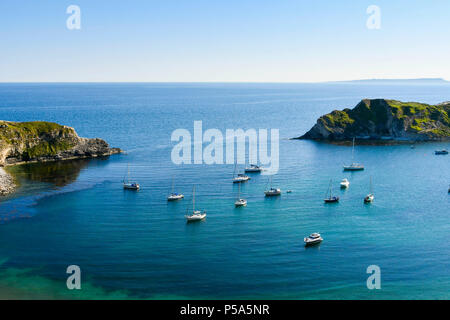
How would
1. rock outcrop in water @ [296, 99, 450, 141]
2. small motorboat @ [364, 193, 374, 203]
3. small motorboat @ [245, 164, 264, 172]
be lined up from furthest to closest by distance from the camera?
1. rock outcrop in water @ [296, 99, 450, 141]
2. small motorboat @ [245, 164, 264, 172]
3. small motorboat @ [364, 193, 374, 203]

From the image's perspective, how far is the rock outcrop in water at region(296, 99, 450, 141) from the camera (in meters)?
177

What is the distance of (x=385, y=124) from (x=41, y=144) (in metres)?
128

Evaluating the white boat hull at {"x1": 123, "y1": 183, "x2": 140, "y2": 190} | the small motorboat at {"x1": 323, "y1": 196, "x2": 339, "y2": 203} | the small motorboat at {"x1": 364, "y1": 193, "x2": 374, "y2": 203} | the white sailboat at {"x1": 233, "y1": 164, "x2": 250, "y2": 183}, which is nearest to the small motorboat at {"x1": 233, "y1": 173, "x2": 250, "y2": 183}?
the white sailboat at {"x1": 233, "y1": 164, "x2": 250, "y2": 183}

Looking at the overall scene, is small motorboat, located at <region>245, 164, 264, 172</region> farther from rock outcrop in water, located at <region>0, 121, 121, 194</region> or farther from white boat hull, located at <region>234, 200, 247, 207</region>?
rock outcrop in water, located at <region>0, 121, 121, 194</region>

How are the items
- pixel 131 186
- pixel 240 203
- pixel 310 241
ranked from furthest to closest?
pixel 131 186, pixel 240 203, pixel 310 241

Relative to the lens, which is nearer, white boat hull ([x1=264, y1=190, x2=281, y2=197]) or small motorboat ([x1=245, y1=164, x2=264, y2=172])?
white boat hull ([x1=264, y1=190, x2=281, y2=197])

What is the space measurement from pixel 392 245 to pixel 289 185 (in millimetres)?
37298

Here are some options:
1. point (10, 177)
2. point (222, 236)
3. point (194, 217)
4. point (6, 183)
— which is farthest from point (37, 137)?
point (222, 236)

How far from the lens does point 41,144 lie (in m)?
134

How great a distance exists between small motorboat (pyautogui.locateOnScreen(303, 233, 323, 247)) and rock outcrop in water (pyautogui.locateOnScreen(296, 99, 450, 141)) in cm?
11328

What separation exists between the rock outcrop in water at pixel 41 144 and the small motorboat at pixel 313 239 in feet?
292

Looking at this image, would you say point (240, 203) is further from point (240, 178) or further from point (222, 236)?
point (240, 178)

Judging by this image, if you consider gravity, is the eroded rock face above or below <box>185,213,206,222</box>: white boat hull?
above
